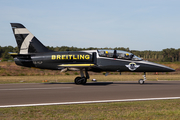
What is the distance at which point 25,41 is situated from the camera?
73.3ft

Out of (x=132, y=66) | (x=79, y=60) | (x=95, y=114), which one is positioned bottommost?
(x=95, y=114)

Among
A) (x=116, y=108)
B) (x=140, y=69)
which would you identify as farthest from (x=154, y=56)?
(x=116, y=108)

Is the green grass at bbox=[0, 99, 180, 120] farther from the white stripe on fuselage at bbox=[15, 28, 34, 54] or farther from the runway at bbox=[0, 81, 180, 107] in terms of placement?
the white stripe on fuselage at bbox=[15, 28, 34, 54]

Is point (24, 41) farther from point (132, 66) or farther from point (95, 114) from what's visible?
point (95, 114)

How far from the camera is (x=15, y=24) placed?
22391 millimetres

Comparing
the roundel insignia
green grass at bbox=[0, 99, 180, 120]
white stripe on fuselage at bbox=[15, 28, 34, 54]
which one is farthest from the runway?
white stripe on fuselage at bbox=[15, 28, 34, 54]

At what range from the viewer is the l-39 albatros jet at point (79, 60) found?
68.7 feet

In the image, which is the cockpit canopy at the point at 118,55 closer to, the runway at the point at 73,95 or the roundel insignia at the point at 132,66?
the roundel insignia at the point at 132,66

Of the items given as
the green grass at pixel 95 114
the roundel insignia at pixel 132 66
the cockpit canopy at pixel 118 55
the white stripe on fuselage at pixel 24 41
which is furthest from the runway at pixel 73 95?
the white stripe on fuselage at pixel 24 41

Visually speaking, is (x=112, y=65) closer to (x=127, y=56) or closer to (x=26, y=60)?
(x=127, y=56)

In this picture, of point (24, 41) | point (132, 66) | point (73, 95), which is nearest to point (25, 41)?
point (24, 41)

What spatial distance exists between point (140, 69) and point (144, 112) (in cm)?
1308

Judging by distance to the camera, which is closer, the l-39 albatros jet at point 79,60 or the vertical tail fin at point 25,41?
the l-39 albatros jet at point 79,60

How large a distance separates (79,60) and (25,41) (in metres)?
5.89
